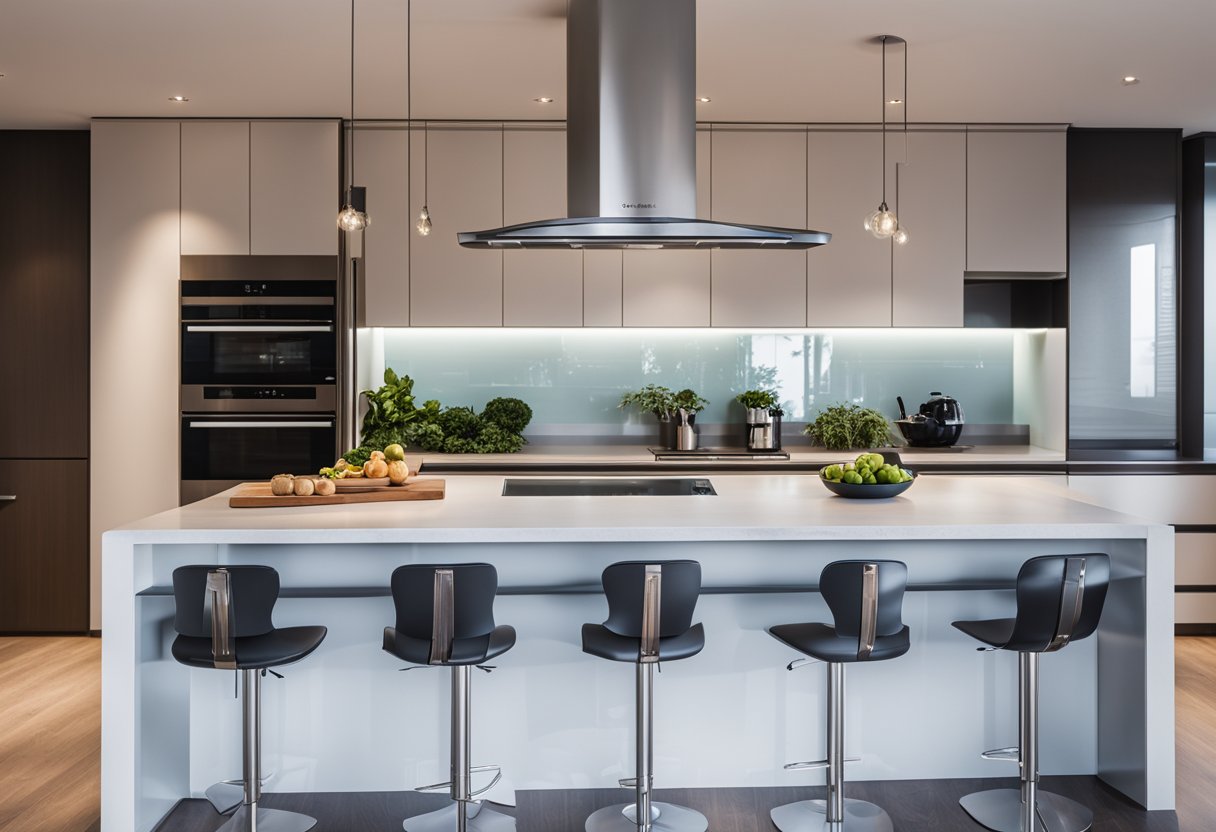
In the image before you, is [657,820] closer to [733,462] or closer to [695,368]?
[733,462]

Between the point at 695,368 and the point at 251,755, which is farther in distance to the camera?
the point at 695,368

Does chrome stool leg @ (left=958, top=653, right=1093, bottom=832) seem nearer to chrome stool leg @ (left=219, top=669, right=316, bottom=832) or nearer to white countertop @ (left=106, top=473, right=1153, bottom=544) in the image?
white countertop @ (left=106, top=473, right=1153, bottom=544)

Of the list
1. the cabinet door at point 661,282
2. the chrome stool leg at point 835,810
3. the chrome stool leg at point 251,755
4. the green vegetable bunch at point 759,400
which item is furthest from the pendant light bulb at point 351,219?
the green vegetable bunch at point 759,400

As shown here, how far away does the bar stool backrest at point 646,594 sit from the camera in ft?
9.00

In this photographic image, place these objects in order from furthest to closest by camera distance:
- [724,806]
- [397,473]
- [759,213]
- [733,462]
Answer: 1. [759,213]
2. [733,462]
3. [397,473]
4. [724,806]

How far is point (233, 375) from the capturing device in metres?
5.16

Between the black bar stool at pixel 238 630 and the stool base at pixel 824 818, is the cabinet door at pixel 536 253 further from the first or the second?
the stool base at pixel 824 818

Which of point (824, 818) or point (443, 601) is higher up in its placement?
point (443, 601)

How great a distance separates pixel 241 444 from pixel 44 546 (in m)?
1.28

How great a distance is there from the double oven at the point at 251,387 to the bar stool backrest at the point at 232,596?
244 cm

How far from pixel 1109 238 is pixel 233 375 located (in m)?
4.85

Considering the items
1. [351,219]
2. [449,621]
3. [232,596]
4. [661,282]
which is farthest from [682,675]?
[661,282]

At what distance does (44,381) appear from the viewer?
5.38 m

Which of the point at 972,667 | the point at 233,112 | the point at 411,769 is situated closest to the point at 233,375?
the point at 233,112
